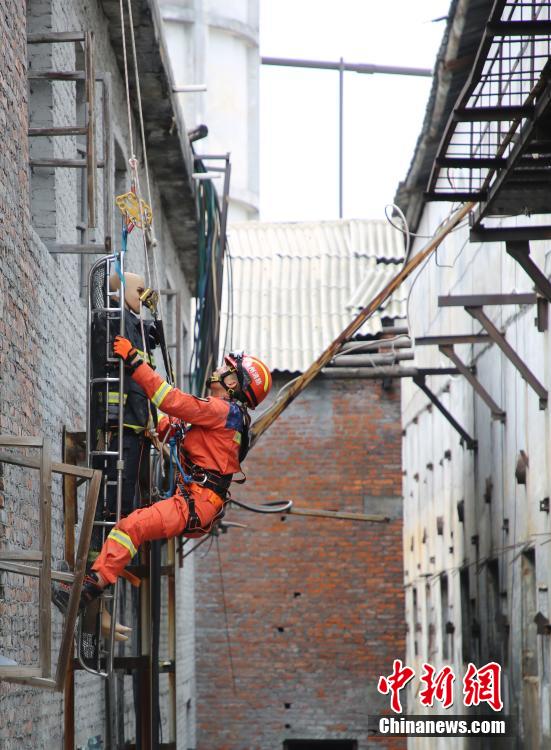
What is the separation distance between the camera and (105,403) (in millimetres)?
9641

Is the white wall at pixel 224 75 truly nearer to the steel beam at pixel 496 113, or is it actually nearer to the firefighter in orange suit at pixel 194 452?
the steel beam at pixel 496 113

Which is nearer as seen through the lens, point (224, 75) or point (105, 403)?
point (105, 403)

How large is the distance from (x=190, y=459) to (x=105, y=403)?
2.50ft

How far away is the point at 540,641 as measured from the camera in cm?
1492

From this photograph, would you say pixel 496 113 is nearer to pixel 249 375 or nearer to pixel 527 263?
pixel 249 375

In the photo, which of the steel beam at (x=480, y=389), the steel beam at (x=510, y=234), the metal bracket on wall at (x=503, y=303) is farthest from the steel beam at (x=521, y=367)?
the steel beam at (x=510, y=234)

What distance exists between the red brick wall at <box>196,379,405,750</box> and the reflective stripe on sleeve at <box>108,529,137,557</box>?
1554 centimetres

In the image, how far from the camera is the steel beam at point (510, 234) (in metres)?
12.9

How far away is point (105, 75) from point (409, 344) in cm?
935

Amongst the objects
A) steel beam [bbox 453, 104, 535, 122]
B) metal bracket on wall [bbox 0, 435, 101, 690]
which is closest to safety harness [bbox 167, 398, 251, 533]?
metal bracket on wall [bbox 0, 435, 101, 690]

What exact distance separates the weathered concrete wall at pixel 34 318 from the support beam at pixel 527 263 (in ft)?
11.8

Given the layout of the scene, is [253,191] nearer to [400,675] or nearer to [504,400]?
[400,675]

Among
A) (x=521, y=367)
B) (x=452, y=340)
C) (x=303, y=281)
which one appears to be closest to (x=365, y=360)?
(x=303, y=281)

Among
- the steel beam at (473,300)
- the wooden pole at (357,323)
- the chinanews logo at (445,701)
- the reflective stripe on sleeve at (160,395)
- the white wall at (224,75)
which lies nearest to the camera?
the reflective stripe on sleeve at (160,395)
